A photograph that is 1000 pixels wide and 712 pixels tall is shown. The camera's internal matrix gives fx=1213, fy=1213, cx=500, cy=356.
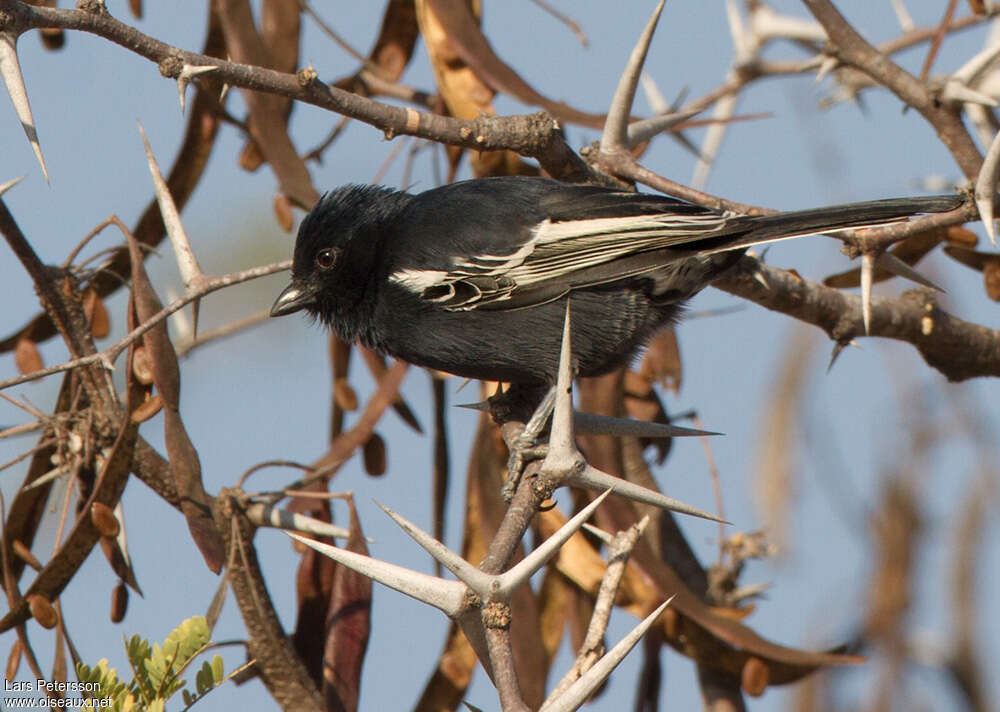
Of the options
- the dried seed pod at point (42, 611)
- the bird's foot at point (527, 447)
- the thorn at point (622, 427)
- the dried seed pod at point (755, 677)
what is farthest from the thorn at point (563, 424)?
the dried seed pod at point (755, 677)

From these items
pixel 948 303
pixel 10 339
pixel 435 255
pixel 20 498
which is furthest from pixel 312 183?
pixel 948 303

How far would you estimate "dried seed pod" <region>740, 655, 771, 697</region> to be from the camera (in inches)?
159

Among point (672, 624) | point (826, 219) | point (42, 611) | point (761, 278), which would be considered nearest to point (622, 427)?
point (761, 278)

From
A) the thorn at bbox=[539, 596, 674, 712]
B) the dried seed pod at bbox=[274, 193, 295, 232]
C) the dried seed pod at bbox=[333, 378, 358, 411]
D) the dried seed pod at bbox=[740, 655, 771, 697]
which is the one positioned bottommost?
the dried seed pod at bbox=[740, 655, 771, 697]

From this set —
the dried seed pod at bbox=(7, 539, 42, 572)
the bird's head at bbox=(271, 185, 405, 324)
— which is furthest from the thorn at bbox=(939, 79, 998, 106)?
the dried seed pod at bbox=(7, 539, 42, 572)

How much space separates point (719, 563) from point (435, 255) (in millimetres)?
1585

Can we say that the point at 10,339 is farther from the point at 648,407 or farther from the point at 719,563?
the point at 719,563

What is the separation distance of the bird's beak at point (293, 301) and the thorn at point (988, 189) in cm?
226

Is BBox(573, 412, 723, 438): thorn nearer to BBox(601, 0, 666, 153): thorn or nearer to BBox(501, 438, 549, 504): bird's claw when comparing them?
BBox(501, 438, 549, 504): bird's claw

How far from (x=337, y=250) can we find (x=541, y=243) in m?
0.79

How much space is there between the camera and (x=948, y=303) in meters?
6.02

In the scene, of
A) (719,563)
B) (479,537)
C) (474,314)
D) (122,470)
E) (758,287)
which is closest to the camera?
(122,470)

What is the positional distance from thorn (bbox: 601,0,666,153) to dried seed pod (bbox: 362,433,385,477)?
4.41ft

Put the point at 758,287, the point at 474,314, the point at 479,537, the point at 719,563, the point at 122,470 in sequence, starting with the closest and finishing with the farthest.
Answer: the point at 122,470 < the point at 758,287 < the point at 474,314 < the point at 479,537 < the point at 719,563
